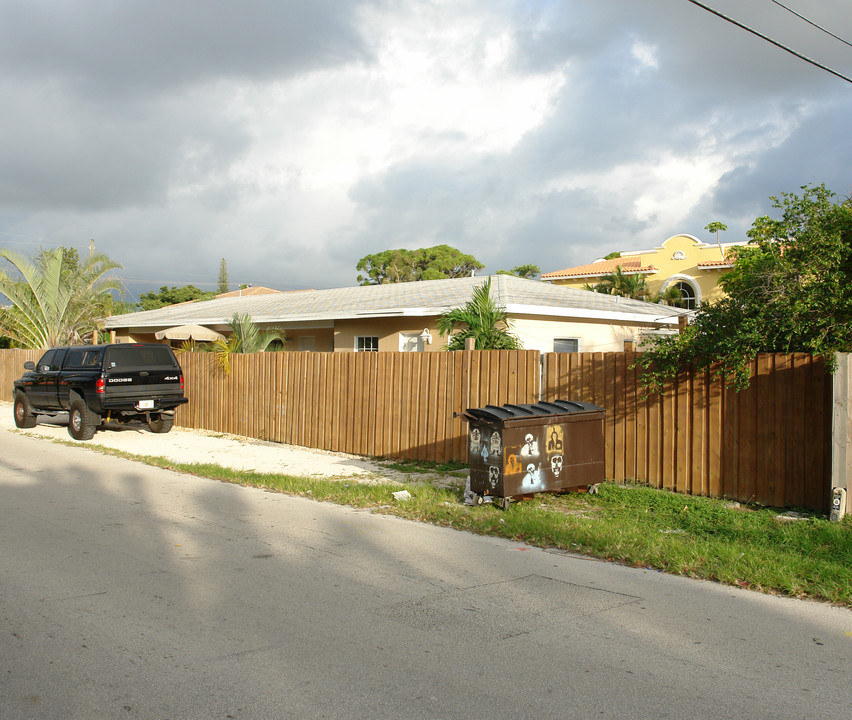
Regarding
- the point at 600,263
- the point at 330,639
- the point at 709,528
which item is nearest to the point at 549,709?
the point at 330,639

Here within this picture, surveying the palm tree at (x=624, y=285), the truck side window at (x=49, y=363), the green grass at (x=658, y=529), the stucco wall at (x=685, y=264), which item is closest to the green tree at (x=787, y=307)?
the green grass at (x=658, y=529)

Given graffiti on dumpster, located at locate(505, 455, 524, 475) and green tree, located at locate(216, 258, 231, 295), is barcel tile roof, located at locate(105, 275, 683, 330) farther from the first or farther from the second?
green tree, located at locate(216, 258, 231, 295)

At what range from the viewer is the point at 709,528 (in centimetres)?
764

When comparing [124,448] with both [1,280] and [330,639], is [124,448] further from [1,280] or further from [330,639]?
[1,280]

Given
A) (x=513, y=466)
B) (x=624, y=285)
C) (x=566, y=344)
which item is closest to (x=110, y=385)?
(x=566, y=344)

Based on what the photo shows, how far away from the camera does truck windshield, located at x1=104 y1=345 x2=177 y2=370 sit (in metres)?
15.5

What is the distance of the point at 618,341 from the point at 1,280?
20.9m

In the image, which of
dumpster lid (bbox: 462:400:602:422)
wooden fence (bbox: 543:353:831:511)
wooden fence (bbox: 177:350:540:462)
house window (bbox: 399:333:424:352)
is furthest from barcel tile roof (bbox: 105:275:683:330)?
dumpster lid (bbox: 462:400:602:422)

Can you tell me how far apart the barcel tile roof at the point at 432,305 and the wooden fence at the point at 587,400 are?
9.82ft

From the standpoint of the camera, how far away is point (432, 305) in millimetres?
16688

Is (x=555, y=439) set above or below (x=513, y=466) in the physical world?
above

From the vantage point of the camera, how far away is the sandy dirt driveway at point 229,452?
1194 centimetres

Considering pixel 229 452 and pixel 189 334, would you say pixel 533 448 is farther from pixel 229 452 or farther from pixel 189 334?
pixel 189 334

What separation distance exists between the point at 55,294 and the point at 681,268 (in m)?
28.8
